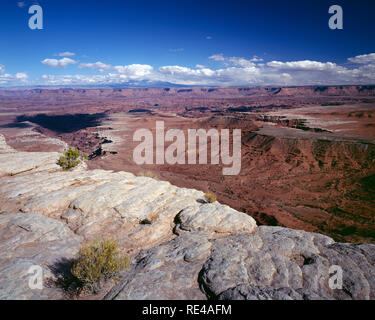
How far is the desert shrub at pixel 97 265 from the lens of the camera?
4.73m

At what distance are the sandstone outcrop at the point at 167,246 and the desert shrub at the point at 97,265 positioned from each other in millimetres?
400

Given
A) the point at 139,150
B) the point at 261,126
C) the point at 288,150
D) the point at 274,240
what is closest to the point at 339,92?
the point at 261,126

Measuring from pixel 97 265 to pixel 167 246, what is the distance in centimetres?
239

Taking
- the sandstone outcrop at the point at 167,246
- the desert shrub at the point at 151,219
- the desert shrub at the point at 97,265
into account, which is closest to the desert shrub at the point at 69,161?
the sandstone outcrop at the point at 167,246

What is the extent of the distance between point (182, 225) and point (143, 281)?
3504 millimetres

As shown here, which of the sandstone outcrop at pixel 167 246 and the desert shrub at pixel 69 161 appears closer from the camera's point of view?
the sandstone outcrop at pixel 167 246

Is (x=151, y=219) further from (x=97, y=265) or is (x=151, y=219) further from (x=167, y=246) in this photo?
(x=97, y=265)

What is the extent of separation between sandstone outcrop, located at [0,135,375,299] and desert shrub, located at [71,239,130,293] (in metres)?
0.40

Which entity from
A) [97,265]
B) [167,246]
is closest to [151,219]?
[167,246]

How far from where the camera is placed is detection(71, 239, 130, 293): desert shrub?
4.73 m

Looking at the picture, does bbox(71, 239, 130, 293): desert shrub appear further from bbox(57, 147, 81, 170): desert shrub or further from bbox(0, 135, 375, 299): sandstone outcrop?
bbox(57, 147, 81, 170): desert shrub

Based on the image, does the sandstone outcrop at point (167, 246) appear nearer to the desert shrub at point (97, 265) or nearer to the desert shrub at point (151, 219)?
the desert shrub at point (151, 219)

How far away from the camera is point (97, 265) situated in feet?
16.2

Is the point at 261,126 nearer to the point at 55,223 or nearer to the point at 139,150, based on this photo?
the point at 139,150
